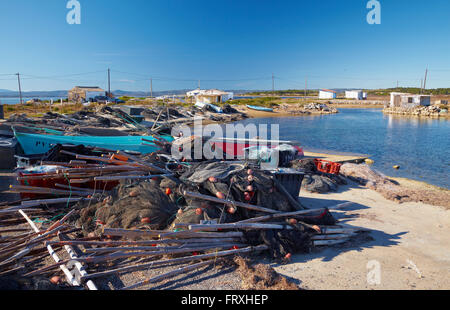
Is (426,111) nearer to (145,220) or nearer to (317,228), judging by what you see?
(317,228)

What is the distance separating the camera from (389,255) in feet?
18.0

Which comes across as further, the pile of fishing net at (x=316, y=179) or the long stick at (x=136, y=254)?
the pile of fishing net at (x=316, y=179)

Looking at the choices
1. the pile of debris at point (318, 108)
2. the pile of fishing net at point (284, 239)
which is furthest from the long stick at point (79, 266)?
the pile of debris at point (318, 108)

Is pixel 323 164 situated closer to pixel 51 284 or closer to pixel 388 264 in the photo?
pixel 388 264

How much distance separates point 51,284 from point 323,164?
9.24m

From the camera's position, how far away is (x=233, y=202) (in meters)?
5.52

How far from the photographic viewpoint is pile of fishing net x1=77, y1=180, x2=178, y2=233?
5398 mm

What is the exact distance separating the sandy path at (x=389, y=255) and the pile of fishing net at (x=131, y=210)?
7.04ft

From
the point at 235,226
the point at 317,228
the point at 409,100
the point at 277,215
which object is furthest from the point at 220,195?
the point at 409,100

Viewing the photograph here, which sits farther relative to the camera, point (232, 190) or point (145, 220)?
point (232, 190)

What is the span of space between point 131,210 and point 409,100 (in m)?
68.4

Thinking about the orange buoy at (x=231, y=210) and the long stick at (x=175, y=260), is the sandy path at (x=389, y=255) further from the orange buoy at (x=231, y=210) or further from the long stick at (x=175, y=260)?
the orange buoy at (x=231, y=210)

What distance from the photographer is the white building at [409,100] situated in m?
59.4
